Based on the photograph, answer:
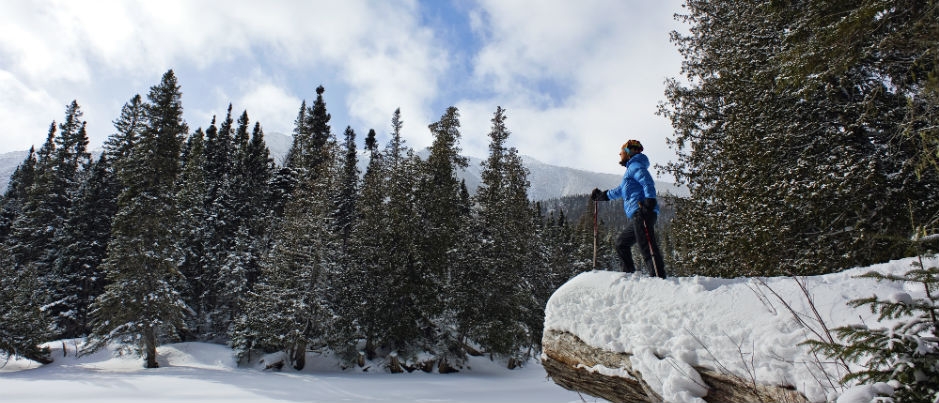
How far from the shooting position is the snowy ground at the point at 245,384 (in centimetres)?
1410

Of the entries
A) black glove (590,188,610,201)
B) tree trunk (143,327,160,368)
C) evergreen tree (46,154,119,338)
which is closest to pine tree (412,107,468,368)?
tree trunk (143,327,160,368)

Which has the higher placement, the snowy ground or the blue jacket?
the blue jacket

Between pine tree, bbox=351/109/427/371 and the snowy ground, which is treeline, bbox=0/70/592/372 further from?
the snowy ground

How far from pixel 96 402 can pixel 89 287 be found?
988 inches

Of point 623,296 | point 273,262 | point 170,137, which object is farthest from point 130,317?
point 623,296

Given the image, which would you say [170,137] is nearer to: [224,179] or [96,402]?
[224,179]

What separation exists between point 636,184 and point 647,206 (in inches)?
16.6

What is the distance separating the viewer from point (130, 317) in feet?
71.3

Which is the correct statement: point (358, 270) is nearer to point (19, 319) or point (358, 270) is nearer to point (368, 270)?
point (368, 270)

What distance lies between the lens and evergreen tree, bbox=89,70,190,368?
21656 millimetres

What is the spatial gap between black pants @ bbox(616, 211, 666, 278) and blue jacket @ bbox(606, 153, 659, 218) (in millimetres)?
167

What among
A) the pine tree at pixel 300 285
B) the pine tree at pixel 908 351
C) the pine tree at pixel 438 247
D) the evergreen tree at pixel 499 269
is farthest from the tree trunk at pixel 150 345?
the pine tree at pixel 908 351

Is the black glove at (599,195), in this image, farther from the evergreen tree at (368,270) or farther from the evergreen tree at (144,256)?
the evergreen tree at (144,256)

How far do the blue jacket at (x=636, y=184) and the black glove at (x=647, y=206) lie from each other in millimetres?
50
